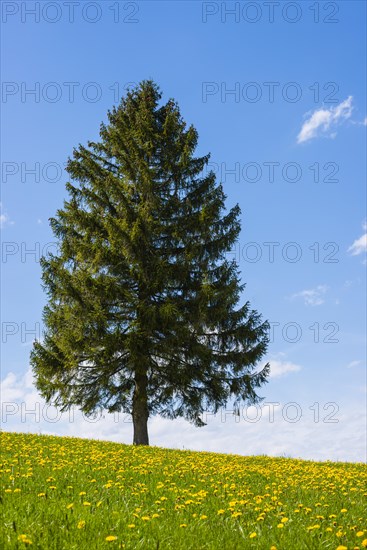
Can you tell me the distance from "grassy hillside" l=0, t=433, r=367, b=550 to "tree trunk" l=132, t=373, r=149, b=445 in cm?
733

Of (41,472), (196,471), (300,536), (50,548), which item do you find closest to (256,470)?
(196,471)

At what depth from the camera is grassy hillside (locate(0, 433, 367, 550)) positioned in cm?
496

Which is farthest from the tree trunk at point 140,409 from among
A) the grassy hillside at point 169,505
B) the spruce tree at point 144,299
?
the grassy hillside at point 169,505

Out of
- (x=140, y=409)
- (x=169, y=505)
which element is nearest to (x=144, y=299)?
(x=140, y=409)

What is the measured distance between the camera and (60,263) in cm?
2025

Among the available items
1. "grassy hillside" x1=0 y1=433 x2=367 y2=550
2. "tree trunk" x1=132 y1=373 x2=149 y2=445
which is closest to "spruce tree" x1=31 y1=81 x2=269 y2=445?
"tree trunk" x1=132 y1=373 x2=149 y2=445

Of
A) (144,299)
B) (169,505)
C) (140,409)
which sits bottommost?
(169,505)

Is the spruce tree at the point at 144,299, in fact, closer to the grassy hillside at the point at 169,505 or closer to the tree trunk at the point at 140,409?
the tree trunk at the point at 140,409

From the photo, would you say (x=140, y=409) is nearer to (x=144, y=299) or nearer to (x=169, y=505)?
(x=144, y=299)

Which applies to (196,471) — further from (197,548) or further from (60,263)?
(60,263)

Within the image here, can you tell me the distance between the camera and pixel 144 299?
62.1ft

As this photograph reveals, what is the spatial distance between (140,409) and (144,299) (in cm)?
394

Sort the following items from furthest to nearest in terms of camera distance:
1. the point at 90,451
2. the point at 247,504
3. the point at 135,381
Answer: the point at 135,381
the point at 90,451
the point at 247,504

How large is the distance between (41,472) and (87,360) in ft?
34.8
